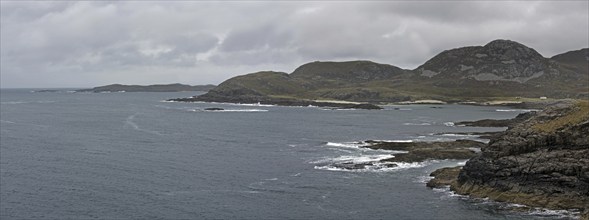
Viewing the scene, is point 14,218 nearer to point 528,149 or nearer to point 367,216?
point 367,216

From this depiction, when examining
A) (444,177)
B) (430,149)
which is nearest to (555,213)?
(444,177)

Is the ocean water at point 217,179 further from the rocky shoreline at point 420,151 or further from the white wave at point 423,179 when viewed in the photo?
the rocky shoreline at point 420,151

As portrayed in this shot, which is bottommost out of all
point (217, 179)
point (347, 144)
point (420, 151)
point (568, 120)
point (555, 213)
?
point (217, 179)

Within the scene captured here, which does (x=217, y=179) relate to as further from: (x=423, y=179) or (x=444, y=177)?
(x=444, y=177)

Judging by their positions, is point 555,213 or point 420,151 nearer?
point 555,213

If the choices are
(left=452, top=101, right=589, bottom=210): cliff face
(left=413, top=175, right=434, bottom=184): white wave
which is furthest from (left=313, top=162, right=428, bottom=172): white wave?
(left=452, top=101, right=589, bottom=210): cliff face

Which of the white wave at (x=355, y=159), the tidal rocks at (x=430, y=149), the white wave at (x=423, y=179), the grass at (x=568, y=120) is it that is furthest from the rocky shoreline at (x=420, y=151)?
the grass at (x=568, y=120)

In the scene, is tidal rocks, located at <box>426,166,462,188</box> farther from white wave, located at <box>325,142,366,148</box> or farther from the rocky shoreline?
white wave, located at <box>325,142,366,148</box>

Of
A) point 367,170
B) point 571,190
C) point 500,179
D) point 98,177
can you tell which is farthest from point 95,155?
point 571,190
